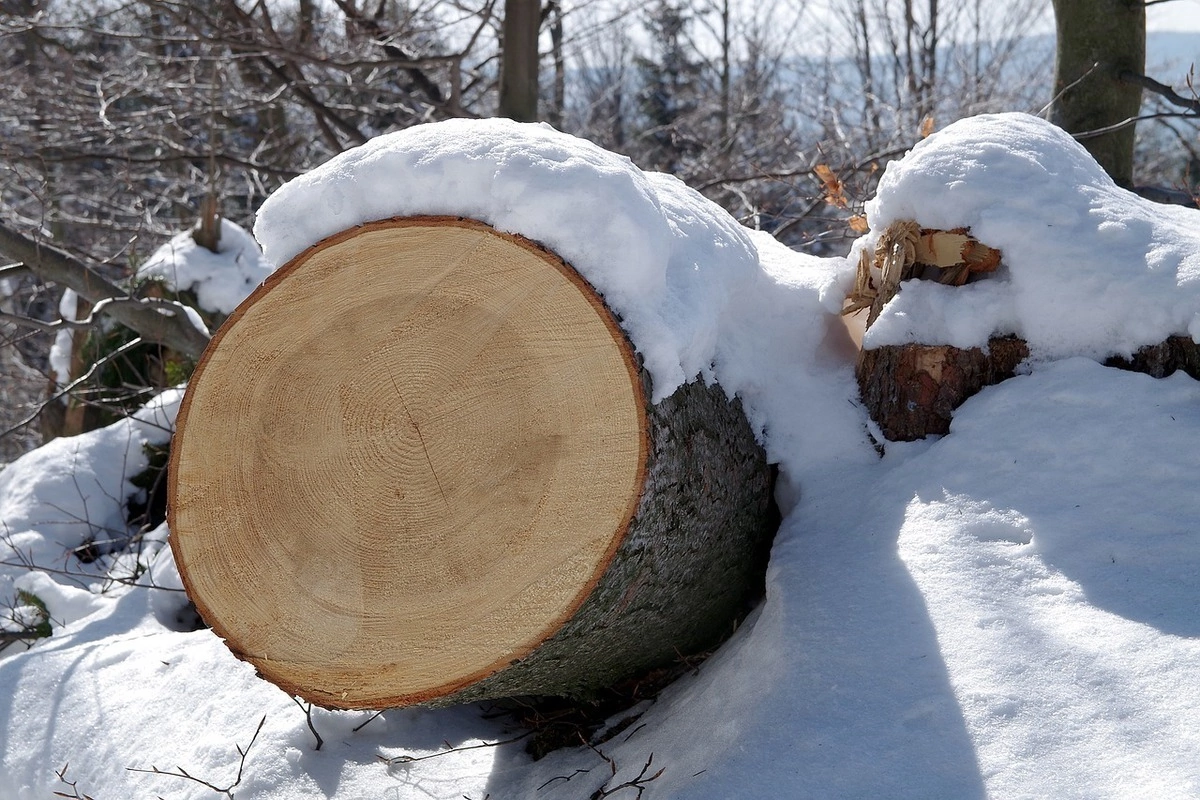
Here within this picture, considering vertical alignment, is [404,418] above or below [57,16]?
below

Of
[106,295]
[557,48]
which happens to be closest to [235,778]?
[106,295]

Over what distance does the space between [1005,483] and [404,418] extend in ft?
4.15

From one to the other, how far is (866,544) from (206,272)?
3.98 metres

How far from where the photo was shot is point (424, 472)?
1.75 meters

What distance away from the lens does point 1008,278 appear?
2.21m

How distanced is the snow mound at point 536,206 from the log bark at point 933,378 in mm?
577

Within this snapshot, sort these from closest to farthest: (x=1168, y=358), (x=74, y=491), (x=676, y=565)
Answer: (x=676, y=565), (x=1168, y=358), (x=74, y=491)

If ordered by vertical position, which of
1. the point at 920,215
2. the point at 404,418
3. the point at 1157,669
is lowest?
the point at 1157,669

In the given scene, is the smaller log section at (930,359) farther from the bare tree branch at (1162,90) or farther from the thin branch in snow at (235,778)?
the bare tree branch at (1162,90)

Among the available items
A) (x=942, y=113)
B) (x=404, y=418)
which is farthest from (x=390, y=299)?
(x=942, y=113)

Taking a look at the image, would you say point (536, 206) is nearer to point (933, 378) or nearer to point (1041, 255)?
point (933, 378)

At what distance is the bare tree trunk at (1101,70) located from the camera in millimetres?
4039

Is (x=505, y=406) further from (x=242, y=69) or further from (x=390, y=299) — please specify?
(x=242, y=69)

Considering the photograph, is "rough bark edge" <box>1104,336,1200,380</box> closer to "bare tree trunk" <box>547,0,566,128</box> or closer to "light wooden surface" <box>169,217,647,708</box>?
"light wooden surface" <box>169,217,647,708</box>
